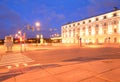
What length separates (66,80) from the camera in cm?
693

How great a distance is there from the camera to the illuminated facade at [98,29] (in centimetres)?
6606

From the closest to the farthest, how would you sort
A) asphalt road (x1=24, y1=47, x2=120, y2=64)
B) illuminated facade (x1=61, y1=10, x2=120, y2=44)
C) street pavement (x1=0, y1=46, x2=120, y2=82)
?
street pavement (x1=0, y1=46, x2=120, y2=82), asphalt road (x1=24, y1=47, x2=120, y2=64), illuminated facade (x1=61, y1=10, x2=120, y2=44)

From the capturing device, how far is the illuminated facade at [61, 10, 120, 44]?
6606 centimetres

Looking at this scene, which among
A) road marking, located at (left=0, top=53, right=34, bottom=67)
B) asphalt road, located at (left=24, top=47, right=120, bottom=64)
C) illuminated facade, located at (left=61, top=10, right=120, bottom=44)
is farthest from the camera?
illuminated facade, located at (left=61, top=10, right=120, bottom=44)

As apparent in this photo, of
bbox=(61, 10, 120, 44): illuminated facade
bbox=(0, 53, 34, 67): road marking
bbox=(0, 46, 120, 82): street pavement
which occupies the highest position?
bbox=(61, 10, 120, 44): illuminated facade

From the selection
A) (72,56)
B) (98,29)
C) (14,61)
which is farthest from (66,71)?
(98,29)

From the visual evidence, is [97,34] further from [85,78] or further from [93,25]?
[85,78]

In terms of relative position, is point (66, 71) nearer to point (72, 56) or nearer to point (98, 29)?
point (72, 56)

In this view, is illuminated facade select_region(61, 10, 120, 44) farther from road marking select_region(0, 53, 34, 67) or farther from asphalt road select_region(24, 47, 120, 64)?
road marking select_region(0, 53, 34, 67)

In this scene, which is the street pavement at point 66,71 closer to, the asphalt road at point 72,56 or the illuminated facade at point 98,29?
the asphalt road at point 72,56

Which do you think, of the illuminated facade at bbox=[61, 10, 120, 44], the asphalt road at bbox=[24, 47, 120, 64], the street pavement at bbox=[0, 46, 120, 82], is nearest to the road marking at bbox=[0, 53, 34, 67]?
the street pavement at bbox=[0, 46, 120, 82]

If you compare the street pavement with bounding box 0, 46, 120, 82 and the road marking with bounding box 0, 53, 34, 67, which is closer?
the street pavement with bounding box 0, 46, 120, 82

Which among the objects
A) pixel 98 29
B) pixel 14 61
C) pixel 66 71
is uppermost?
pixel 98 29

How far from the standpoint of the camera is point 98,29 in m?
76.1
